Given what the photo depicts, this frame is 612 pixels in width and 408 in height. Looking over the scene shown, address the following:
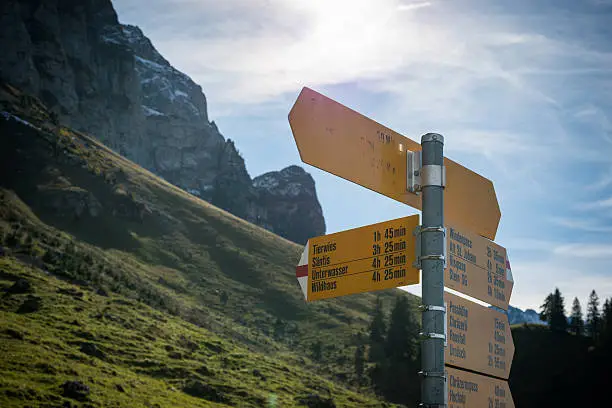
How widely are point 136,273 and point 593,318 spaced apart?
103737mm

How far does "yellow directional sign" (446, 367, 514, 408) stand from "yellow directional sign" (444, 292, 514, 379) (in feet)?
0.34

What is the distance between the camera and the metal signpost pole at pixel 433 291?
276 inches

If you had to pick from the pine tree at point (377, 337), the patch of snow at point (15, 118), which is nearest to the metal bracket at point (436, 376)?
the pine tree at point (377, 337)

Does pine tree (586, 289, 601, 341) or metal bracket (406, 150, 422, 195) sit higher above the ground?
pine tree (586, 289, 601, 341)

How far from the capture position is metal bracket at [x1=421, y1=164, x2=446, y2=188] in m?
7.56

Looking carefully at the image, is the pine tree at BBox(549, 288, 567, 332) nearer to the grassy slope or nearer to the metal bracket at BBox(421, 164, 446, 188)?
the grassy slope

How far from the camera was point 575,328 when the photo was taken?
6255 inches

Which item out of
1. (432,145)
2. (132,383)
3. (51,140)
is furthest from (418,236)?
(51,140)

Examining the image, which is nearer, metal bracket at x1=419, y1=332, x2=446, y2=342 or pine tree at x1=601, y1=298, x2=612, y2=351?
metal bracket at x1=419, y1=332, x2=446, y2=342

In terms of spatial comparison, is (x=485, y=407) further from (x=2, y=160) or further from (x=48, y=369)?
(x=2, y=160)

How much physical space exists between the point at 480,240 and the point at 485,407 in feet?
6.64

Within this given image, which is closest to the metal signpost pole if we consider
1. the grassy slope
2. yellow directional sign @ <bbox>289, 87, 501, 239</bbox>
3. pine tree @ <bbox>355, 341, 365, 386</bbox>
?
yellow directional sign @ <bbox>289, 87, 501, 239</bbox>

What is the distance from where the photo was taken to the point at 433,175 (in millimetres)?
7613

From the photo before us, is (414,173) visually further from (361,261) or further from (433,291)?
(433,291)
